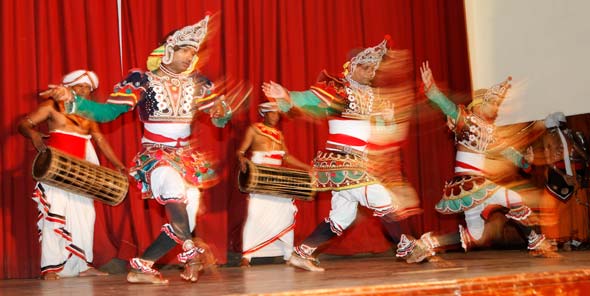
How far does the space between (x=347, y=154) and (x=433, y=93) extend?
0.96m

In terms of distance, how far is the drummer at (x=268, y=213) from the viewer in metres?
6.29

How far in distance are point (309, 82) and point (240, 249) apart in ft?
5.70

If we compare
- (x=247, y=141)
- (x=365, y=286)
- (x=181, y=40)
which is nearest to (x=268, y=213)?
(x=247, y=141)

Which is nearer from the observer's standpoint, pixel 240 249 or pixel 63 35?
pixel 63 35

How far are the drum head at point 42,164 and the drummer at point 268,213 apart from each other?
6.32ft

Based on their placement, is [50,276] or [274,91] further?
[50,276]

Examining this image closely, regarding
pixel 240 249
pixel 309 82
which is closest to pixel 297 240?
pixel 240 249

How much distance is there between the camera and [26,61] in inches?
229

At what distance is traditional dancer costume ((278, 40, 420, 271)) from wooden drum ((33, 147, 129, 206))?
4.12 feet

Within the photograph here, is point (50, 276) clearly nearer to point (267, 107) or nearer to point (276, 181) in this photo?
point (276, 181)

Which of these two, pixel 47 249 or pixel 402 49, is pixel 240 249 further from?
pixel 402 49

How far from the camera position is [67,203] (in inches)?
215

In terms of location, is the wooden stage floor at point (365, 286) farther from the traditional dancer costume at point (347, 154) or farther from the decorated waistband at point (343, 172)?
the decorated waistband at point (343, 172)

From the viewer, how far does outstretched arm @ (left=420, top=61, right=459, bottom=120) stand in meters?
5.36
